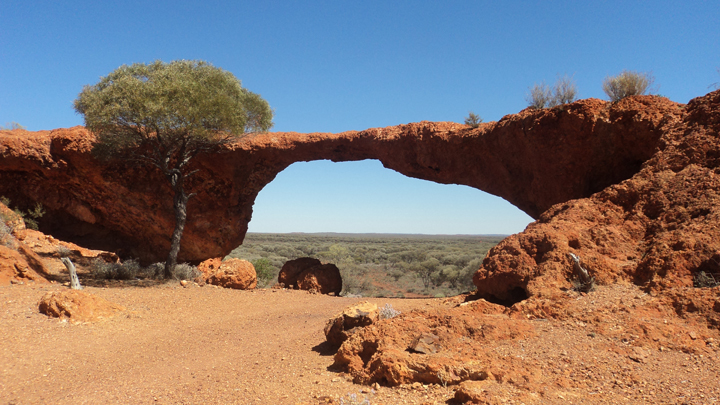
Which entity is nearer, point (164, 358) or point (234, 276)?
point (164, 358)

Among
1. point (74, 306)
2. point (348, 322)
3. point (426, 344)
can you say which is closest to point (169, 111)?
point (74, 306)

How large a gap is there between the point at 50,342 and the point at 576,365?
6.54 metres

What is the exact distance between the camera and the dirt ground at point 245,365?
338 centimetres

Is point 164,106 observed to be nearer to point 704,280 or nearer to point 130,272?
point 130,272

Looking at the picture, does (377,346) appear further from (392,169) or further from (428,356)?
(392,169)

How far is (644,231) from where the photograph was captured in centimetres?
678

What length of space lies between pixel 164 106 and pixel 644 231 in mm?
11288

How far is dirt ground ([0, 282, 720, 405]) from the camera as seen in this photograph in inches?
133

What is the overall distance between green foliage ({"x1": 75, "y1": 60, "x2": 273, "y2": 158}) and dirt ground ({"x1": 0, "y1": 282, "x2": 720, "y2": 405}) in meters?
5.18

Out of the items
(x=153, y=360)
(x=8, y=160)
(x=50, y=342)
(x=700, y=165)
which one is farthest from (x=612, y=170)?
(x=8, y=160)

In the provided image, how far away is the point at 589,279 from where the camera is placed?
5.71 m

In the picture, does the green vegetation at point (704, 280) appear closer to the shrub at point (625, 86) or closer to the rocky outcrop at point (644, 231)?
the rocky outcrop at point (644, 231)

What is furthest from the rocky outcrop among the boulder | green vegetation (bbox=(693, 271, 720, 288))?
the boulder

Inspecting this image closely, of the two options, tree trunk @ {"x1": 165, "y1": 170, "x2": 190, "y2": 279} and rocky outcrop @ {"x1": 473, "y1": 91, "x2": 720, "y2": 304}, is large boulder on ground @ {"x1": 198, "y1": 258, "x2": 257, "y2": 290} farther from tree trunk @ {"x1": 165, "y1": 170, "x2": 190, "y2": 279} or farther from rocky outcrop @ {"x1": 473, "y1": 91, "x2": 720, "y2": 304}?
rocky outcrop @ {"x1": 473, "y1": 91, "x2": 720, "y2": 304}
